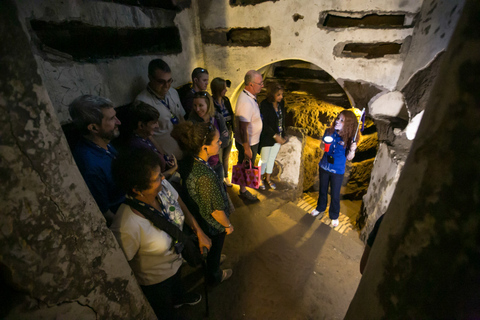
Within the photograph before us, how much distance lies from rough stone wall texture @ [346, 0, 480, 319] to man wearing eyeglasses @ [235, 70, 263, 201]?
267 cm

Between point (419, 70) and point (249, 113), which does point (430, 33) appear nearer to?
point (419, 70)

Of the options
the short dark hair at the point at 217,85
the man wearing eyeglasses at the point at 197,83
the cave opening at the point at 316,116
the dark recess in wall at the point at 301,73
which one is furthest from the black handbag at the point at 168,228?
the dark recess in wall at the point at 301,73

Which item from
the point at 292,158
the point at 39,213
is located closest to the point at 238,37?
the point at 292,158

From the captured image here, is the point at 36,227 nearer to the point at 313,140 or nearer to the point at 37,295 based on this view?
the point at 37,295

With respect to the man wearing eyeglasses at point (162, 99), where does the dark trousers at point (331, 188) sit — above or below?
below

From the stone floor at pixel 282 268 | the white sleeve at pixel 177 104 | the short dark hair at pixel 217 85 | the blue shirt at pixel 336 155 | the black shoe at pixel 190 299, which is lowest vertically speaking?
the stone floor at pixel 282 268

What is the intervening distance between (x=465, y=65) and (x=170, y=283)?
2033 mm

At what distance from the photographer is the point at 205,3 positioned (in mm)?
3840

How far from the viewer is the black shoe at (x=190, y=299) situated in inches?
85.4

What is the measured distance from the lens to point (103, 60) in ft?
8.60

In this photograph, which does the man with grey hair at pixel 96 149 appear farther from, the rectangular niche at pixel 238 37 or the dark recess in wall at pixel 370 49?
the dark recess in wall at pixel 370 49

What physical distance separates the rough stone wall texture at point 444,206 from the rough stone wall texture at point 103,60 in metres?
2.71

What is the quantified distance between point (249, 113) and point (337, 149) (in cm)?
142

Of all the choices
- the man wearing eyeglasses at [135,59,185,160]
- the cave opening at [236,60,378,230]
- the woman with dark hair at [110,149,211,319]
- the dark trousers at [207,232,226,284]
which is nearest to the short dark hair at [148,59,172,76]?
the man wearing eyeglasses at [135,59,185,160]
